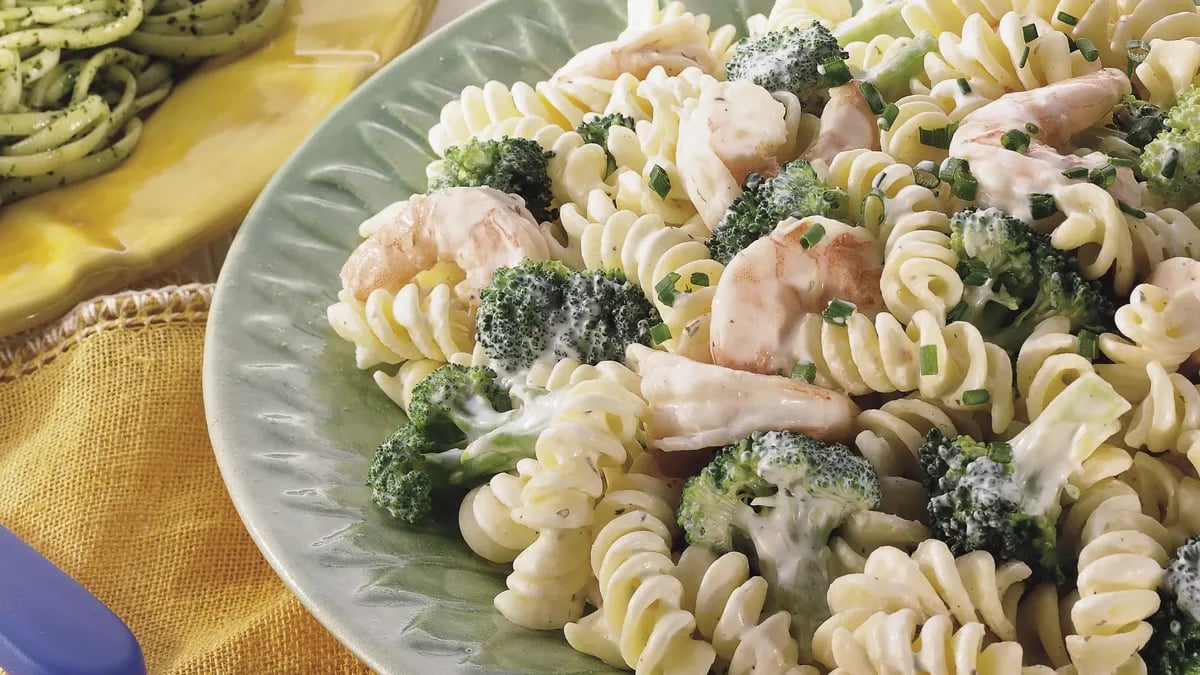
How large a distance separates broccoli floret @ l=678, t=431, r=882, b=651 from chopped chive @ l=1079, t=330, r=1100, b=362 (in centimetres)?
33

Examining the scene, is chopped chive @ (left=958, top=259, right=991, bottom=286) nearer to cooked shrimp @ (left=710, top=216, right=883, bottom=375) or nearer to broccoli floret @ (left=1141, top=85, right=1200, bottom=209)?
cooked shrimp @ (left=710, top=216, right=883, bottom=375)

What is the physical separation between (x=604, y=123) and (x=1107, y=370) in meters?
1.05

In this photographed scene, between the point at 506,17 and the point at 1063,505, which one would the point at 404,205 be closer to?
the point at 506,17

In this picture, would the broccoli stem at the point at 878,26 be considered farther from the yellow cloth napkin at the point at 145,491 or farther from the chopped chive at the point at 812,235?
the yellow cloth napkin at the point at 145,491

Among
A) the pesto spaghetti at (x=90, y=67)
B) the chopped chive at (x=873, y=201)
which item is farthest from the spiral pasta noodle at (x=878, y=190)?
the pesto spaghetti at (x=90, y=67)

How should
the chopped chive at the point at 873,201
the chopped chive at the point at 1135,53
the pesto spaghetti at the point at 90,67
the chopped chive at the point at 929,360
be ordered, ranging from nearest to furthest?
1. the chopped chive at the point at 929,360
2. the chopped chive at the point at 873,201
3. the chopped chive at the point at 1135,53
4. the pesto spaghetti at the point at 90,67

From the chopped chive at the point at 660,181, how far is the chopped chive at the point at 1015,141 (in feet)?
1.77

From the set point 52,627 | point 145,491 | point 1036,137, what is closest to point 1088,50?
point 1036,137

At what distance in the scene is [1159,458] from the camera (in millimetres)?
1567

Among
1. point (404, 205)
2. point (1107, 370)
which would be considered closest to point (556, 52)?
point (404, 205)

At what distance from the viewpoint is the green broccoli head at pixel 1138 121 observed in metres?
1.87

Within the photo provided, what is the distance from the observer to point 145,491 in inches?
96.6

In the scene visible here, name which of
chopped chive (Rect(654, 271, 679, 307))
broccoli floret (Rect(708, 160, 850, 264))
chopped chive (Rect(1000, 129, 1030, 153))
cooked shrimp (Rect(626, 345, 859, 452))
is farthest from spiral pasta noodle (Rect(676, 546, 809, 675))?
chopped chive (Rect(1000, 129, 1030, 153))

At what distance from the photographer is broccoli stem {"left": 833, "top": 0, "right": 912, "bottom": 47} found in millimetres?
2273
